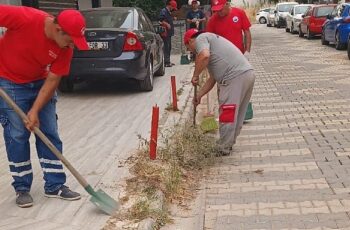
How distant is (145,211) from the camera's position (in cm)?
452

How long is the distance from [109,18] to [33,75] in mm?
6108

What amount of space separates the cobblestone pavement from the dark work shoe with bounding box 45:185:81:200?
118 cm

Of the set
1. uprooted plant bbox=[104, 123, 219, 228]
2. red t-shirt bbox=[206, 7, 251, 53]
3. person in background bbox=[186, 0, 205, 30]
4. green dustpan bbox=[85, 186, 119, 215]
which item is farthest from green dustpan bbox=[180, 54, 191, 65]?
green dustpan bbox=[85, 186, 119, 215]

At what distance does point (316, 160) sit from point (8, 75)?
11.6 ft

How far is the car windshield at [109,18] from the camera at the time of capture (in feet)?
33.7

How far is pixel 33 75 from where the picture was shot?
181 inches

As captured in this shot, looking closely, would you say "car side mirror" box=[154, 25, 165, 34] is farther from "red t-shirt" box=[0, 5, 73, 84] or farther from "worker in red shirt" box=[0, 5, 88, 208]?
"red t-shirt" box=[0, 5, 73, 84]

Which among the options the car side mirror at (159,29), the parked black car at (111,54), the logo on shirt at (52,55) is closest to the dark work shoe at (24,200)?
the logo on shirt at (52,55)

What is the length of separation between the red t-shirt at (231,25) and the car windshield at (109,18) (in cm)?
294

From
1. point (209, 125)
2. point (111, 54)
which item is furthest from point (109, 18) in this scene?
point (209, 125)

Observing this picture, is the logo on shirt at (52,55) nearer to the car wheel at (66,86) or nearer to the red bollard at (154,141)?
the red bollard at (154,141)

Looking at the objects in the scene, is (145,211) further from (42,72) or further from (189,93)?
(189,93)

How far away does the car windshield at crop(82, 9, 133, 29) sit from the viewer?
10266 millimetres

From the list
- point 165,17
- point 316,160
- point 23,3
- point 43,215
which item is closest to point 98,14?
point 23,3
